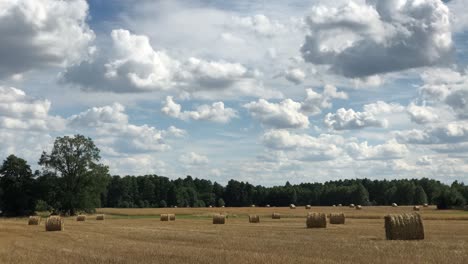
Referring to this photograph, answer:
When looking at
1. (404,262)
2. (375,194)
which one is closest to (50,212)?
(404,262)

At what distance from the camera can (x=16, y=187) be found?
93.8 meters

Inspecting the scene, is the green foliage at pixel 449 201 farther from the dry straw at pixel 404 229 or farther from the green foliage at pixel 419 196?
the dry straw at pixel 404 229

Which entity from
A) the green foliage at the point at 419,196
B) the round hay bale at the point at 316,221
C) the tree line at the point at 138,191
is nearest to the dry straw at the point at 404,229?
the round hay bale at the point at 316,221

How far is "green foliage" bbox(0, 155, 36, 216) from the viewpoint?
92688 mm

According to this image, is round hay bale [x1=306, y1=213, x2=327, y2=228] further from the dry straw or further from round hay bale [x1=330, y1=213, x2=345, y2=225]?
the dry straw

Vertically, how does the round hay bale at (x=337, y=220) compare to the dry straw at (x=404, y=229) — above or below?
above

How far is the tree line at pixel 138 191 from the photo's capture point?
86.2 meters

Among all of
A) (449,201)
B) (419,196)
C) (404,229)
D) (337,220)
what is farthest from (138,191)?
(404,229)

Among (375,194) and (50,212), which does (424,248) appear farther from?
(375,194)

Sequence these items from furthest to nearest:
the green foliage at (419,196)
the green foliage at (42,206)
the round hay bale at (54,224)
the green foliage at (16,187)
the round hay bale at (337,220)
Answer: the green foliage at (419,196) < the green foliage at (16,187) < the green foliage at (42,206) < the round hay bale at (337,220) < the round hay bale at (54,224)

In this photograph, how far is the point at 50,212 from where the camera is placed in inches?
3447

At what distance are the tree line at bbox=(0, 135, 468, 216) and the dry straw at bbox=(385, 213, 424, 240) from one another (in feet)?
210

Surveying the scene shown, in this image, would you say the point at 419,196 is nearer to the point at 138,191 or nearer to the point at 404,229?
the point at 138,191

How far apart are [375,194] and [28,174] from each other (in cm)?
11250
